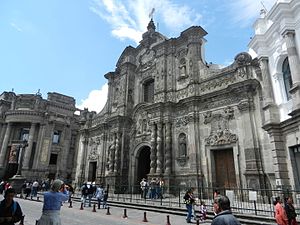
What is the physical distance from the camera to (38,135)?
35.8m

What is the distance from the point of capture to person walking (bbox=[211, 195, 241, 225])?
2537 mm

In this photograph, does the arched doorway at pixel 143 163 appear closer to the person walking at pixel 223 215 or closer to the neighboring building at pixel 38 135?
Answer: the person walking at pixel 223 215

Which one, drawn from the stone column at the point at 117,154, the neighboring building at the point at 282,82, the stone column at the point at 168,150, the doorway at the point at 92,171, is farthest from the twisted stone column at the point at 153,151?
the doorway at the point at 92,171

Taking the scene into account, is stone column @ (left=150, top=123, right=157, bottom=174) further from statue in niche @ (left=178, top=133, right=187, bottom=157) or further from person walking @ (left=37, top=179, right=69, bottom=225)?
person walking @ (left=37, top=179, right=69, bottom=225)

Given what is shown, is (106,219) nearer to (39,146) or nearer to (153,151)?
(153,151)

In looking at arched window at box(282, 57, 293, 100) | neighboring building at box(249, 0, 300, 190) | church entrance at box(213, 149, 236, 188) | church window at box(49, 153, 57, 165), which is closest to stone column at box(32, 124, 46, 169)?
church window at box(49, 153, 57, 165)

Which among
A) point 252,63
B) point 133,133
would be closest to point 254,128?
point 252,63

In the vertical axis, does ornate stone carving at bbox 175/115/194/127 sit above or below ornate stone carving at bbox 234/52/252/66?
below

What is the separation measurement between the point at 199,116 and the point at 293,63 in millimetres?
7404

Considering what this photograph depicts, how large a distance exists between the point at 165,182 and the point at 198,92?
699 cm

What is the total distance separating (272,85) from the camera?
40.3 feet

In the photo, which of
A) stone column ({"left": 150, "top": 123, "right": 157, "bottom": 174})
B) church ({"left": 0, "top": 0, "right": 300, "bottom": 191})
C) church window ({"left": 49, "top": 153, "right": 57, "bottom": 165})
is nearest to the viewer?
church ({"left": 0, "top": 0, "right": 300, "bottom": 191})

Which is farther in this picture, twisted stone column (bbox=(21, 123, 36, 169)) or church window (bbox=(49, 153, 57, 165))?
church window (bbox=(49, 153, 57, 165))

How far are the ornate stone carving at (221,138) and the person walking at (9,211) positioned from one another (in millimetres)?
12964
